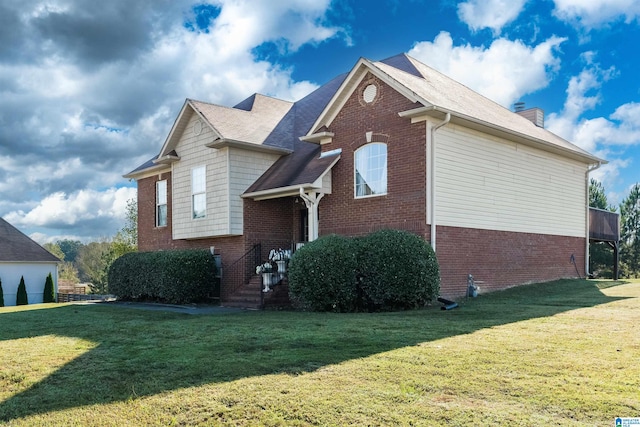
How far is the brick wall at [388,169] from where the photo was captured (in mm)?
15070

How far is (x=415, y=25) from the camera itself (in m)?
17.4

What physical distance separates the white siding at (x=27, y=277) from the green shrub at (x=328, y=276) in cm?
2723

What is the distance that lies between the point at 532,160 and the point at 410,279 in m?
8.10

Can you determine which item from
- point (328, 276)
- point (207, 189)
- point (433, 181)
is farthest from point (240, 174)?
point (433, 181)

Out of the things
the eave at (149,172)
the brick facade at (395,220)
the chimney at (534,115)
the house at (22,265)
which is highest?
the chimney at (534,115)

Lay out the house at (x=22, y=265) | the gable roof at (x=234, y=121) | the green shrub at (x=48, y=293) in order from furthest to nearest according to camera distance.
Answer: the green shrub at (x=48, y=293), the house at (x=22, y=265), the gable roof at (x=234, y=121)

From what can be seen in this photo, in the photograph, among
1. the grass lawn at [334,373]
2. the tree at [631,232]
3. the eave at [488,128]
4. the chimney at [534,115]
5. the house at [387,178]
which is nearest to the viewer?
the grass lawn at [334,373]

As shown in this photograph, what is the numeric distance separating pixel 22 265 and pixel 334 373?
114 feet

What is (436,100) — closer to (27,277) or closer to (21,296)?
(21,296)

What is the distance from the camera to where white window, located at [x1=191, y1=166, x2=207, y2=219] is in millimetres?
19344

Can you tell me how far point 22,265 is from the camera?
3562 centimetres

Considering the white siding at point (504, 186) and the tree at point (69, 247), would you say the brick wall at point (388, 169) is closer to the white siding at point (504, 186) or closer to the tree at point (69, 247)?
the white siding at point (504, 186)

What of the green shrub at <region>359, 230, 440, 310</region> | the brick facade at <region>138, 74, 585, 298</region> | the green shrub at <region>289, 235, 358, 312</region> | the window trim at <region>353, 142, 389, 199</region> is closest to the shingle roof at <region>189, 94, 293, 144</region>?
the brick facade at <region>138, 74, 585, 298</region>

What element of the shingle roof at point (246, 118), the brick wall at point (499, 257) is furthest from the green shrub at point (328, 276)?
the shingle roof at point (246, 118)
